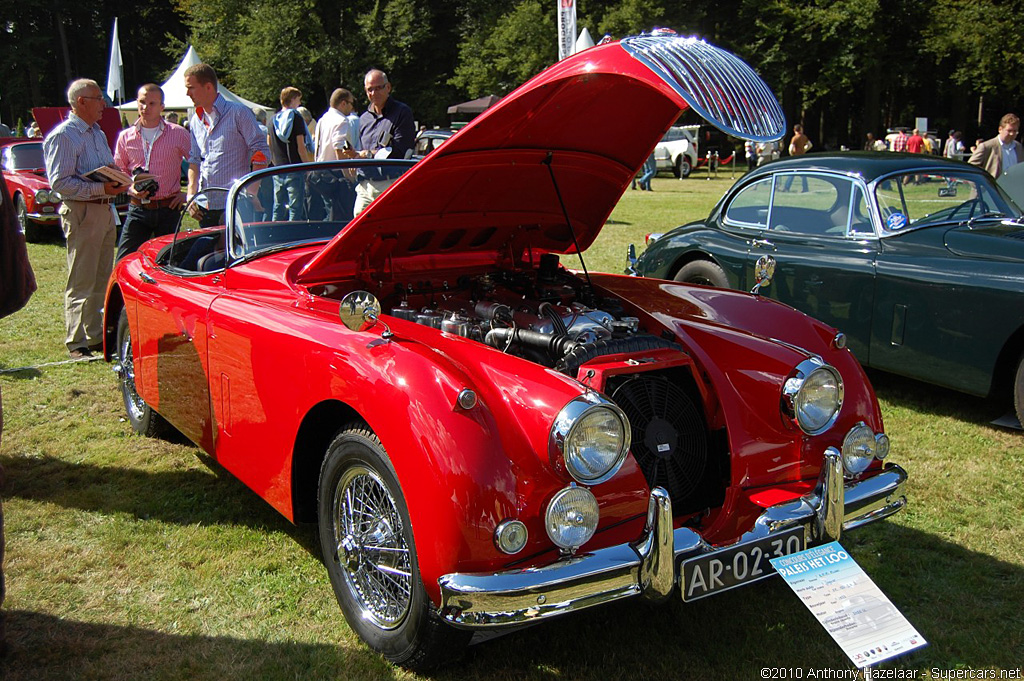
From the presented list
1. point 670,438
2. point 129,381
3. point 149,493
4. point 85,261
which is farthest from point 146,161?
point 670,438

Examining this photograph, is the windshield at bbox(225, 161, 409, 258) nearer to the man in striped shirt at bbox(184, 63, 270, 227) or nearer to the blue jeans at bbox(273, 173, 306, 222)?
the blue jeans at bbox(273, 173, 306, 222)

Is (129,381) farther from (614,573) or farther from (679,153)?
(679,153)

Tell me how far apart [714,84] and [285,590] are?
239 centimetres

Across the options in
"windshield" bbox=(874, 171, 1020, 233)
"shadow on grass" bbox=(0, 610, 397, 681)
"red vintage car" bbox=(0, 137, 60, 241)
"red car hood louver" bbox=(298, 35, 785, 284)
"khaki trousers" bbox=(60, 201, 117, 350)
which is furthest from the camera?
"red vintage car" bbox=(0, 137, 60, 241)

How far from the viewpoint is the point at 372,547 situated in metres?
2.63

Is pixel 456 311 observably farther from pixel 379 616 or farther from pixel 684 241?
pixel 684 241

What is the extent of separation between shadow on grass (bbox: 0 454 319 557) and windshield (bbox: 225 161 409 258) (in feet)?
3.95

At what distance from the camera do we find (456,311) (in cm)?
351

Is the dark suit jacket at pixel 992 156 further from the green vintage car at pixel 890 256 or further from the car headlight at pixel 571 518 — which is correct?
the car headlight at pixel 571 518

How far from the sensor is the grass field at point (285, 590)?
270 cm

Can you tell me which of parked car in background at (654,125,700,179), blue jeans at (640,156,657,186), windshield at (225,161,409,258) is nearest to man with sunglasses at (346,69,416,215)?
windshield at (225,161,409,258)

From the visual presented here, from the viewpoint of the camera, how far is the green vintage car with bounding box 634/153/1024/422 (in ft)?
15.8

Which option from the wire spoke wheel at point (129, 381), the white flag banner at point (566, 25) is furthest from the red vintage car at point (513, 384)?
the white flag banner at point (566, 25)

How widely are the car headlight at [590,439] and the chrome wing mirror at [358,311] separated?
672mm
